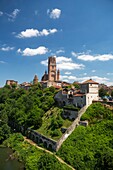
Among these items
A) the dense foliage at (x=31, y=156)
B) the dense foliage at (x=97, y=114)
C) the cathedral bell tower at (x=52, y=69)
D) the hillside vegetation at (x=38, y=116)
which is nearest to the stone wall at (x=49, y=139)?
the hillside vegetation at (x=38, y=116)

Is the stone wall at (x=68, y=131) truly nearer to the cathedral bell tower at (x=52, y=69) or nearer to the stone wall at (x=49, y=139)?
the stone wall at (x=49, y=139)

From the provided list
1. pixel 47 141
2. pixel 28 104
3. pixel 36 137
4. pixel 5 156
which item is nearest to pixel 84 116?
pixel 47 141

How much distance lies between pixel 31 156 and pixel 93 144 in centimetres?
1077

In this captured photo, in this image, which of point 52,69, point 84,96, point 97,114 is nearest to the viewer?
point 97,114

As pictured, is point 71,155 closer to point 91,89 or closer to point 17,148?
point 17,148

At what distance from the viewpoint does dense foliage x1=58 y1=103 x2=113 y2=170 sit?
27.2 m

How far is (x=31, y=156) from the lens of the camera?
3319 cm

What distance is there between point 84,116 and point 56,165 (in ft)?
45.1

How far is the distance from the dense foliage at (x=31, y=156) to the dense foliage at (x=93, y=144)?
2879 millimetres

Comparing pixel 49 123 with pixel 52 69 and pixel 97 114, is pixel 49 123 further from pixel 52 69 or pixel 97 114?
pixel 52 69

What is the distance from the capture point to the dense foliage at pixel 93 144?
27.2 metres

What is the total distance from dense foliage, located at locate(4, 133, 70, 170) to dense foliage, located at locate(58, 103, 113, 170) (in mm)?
2879

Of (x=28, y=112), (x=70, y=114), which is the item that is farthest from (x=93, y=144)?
(x=28, y=112)

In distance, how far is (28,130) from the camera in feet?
149
